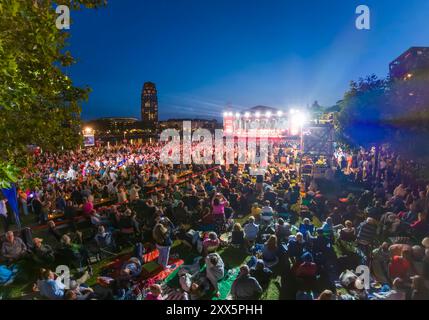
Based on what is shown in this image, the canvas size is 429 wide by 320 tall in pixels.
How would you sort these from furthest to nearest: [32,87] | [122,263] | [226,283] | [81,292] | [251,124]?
1. [251,124]
2. [122,263]
3. [226,283]
4. [81,292]
5. [32,87]

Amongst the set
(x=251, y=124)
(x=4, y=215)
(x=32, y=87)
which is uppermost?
(x=251, y=124)

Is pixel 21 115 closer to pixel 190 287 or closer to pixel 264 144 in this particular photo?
pixel 190 287

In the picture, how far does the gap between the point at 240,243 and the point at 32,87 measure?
6394mm

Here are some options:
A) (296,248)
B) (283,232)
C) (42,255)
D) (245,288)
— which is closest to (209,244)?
(283,232)

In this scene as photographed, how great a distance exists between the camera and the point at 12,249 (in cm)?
732

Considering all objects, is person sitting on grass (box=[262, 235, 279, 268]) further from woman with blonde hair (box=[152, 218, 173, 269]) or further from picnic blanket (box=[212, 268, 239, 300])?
woman with blonde hair (box=[152, 218, 173, 269])

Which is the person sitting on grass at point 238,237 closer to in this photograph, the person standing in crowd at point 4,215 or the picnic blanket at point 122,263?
the picnic blanket at point 122,263

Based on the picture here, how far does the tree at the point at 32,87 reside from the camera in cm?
365

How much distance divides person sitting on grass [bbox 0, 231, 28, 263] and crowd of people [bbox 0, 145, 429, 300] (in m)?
0.02

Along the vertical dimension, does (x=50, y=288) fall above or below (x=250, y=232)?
below

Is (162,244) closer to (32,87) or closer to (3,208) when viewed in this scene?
(32,87)

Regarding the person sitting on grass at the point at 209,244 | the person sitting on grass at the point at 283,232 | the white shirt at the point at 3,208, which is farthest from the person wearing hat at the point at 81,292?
the white shirt at the point at 3,208

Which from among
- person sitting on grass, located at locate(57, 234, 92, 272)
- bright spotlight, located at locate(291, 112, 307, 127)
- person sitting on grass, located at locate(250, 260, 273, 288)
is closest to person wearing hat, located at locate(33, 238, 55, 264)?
person sitting on grass, located at locate(57, 234, 92, 272)

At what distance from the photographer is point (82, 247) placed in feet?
23.8
